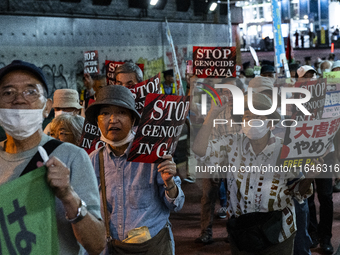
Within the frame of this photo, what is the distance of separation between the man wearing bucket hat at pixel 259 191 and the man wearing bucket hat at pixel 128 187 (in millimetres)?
590

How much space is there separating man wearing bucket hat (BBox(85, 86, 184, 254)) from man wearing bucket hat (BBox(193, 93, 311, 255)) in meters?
0.59

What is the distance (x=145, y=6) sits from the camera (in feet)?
62.2

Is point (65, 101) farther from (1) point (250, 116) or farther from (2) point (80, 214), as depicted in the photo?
(2) point (80, 214)

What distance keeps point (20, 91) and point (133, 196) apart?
1.40m

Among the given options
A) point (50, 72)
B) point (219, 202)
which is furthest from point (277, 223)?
point (50, 72)

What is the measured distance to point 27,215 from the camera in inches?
80.6

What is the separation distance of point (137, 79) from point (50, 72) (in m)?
9.88

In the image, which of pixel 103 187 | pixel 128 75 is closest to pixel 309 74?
pixel 128 75

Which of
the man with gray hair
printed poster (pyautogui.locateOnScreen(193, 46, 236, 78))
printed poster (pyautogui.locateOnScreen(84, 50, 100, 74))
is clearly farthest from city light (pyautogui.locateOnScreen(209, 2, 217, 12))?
the man with gray hair

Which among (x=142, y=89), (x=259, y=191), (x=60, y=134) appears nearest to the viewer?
(x=259, y=191)

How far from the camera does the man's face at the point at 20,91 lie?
2.17 metres

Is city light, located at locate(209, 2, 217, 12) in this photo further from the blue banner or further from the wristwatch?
the wristwatch

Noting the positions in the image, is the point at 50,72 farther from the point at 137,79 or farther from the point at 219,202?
the point at 137,79

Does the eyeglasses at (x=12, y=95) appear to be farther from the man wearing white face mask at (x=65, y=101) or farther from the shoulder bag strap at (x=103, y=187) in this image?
the man wearing white face mask at (x=65, y=101)
